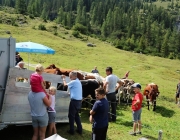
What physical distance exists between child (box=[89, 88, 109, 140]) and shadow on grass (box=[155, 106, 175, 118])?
9.64 m

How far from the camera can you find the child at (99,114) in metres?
6.88

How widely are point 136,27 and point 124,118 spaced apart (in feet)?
440

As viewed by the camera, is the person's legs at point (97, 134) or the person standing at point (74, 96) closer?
the person's legs at point (97, 134)

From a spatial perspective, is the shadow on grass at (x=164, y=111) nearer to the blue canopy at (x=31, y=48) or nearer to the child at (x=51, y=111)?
the blue canopy at (x=31, y=48)

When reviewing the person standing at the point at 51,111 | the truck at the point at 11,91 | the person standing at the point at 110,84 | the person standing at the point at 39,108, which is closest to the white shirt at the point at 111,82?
the person standing at the point at 110,84

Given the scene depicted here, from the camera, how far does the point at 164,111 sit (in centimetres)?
1694

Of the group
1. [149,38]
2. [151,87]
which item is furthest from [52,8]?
[151,87]

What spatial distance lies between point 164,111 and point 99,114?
11.0 meters

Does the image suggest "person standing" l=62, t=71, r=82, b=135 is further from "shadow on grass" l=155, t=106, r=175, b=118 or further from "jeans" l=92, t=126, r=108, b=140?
"shadow on grass" l=155, t=106, r=175, b=118

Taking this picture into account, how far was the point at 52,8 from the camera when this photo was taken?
18650 centimetres

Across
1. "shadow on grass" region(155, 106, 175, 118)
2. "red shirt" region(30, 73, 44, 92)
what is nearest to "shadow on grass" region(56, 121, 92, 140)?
"red shirt" region(30, 73, 44, 92)

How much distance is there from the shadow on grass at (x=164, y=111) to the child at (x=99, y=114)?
9640 mm

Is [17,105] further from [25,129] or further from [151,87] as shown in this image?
[151,87]

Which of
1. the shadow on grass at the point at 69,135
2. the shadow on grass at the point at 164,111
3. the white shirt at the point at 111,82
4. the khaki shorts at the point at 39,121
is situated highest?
the white shirt at the point at 111,82
